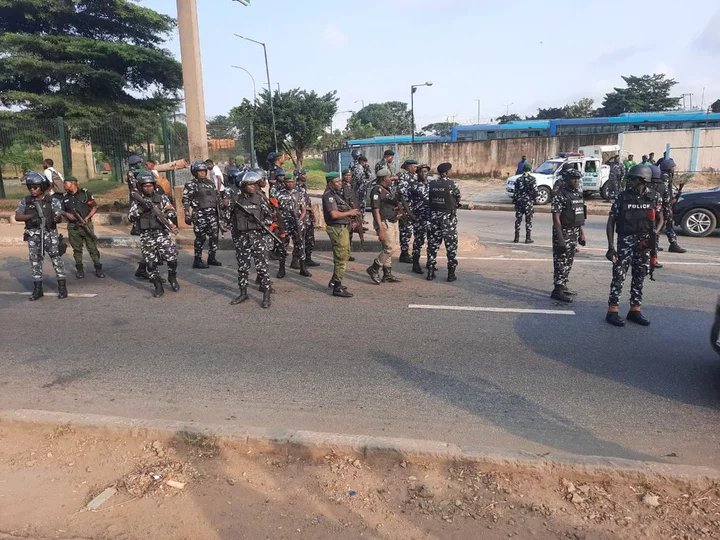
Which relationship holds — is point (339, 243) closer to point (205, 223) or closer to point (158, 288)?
point (158, 288)

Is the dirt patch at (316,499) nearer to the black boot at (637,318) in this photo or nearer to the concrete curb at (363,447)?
the concrete curb at (363,447)

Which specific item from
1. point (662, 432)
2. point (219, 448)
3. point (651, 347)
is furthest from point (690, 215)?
point (219, 448)

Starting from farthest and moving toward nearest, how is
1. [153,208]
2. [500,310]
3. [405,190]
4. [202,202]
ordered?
[202,202]
[405,190]
[153,208]
[500,310]

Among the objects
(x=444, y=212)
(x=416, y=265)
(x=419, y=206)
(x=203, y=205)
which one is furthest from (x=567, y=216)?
(x=203, y=205)

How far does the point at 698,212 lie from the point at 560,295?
6915 mm

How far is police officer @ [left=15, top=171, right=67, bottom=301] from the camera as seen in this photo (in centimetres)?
716

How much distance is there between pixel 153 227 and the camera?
7.55 metres

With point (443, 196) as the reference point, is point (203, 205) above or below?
below

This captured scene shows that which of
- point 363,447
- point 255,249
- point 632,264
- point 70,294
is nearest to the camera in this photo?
point 363,447

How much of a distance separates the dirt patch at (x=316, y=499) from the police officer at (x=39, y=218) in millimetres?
4576

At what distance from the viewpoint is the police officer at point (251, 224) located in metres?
6.82

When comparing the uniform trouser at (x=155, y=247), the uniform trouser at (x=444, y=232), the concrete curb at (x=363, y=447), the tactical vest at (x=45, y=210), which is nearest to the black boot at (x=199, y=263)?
the uniform trouser at (x=155, y=247)

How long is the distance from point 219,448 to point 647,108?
208ft

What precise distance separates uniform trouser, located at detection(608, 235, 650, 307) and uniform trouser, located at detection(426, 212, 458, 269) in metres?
2.37
